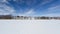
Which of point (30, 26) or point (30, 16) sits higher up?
point (30, 16)

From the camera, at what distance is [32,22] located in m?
1.73

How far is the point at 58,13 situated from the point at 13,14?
64cm

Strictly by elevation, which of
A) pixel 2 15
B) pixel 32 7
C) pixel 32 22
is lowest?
pixel 32 22

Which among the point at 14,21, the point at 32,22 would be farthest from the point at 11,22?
the point at 32,22

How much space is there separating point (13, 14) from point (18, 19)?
0.34 feet

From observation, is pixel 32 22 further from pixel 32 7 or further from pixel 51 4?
pixel 51 4

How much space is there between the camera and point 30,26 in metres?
1.74

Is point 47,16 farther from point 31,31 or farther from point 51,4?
point 31,31

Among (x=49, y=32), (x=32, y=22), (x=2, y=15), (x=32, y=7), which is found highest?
(x=32, y=7)

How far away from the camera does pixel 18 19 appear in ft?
5.67

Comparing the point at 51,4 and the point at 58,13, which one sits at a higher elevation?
the point at 51,4

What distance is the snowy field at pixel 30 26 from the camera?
67.4 inches

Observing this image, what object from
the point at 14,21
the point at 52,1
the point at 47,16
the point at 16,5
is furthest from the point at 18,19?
the point at 52,1

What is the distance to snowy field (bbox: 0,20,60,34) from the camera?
171 centimetres
